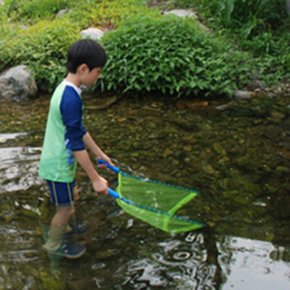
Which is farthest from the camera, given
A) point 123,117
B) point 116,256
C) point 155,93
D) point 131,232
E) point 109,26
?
point 109,26

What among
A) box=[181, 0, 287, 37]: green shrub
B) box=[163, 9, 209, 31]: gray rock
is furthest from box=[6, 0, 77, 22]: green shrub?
box=[181, 0, 287, 37]: green shrub

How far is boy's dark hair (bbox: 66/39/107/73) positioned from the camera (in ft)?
10.8

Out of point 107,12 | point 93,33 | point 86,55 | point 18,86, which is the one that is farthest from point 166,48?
point 86,55

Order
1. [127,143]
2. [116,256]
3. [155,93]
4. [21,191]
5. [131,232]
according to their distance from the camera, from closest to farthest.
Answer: [116,256] < [131,232] < [21,191] < [127,143] < [155,93]

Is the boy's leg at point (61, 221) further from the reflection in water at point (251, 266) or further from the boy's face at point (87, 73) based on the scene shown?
the reflection in water at point (251, 266)

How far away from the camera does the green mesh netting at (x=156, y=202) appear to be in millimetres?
3891

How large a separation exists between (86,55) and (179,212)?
1.76 meters

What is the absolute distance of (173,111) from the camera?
6.68 meters

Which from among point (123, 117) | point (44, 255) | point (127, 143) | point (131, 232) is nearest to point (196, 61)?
point (123, 117)

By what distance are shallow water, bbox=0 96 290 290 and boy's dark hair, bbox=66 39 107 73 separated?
1504mm

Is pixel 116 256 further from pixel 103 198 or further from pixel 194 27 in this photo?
pixel 194 27

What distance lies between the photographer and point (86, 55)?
3.29m

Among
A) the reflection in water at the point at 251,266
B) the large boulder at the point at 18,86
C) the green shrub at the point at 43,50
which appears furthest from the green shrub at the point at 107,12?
the reflection in water at the point at 251,266

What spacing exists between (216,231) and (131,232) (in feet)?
2.33
